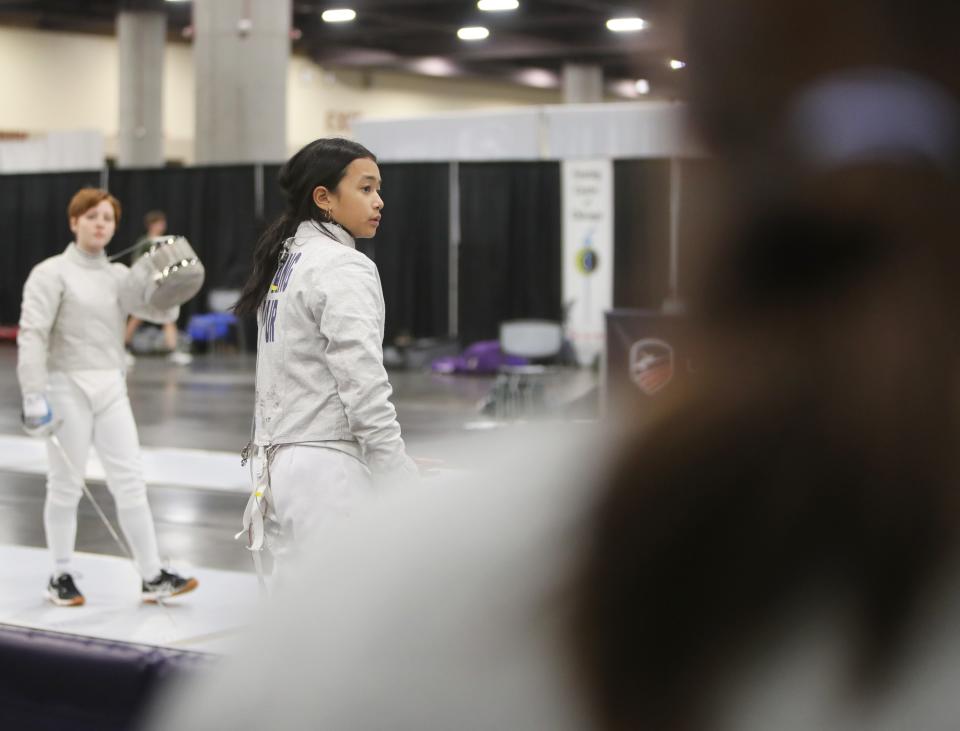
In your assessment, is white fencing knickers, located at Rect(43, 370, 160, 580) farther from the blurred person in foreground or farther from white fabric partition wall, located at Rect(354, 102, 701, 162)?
white fabric partition wall, located at Rect(354, 102, 701, 162)

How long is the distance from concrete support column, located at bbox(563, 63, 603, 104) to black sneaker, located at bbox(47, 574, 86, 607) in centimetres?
2540

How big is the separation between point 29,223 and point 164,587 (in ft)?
54.3

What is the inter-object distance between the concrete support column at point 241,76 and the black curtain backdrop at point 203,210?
42 cm

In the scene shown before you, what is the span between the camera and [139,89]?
23.9 m

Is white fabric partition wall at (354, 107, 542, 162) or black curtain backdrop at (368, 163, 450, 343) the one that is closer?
white fabric partition wall at (354, 107, 542, 162)

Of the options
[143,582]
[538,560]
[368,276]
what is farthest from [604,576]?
[143,582]

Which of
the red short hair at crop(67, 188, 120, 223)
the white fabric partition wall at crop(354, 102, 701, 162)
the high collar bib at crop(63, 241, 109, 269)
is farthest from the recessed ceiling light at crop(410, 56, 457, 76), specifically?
the high collar bib at crop(63, 241, 109, 269)

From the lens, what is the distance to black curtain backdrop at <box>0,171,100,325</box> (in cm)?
1975

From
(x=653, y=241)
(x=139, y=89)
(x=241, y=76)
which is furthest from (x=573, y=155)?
(x=653, y=241)

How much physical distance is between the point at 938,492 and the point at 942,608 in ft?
0.17

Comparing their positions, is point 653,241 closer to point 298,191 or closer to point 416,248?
point 298,191

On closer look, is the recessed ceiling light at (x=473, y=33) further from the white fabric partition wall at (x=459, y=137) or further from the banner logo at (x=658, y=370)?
the banner logo at (x=658, y=370)

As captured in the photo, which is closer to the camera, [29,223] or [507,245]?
[507,245]

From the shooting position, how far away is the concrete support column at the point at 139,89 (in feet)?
78.3
